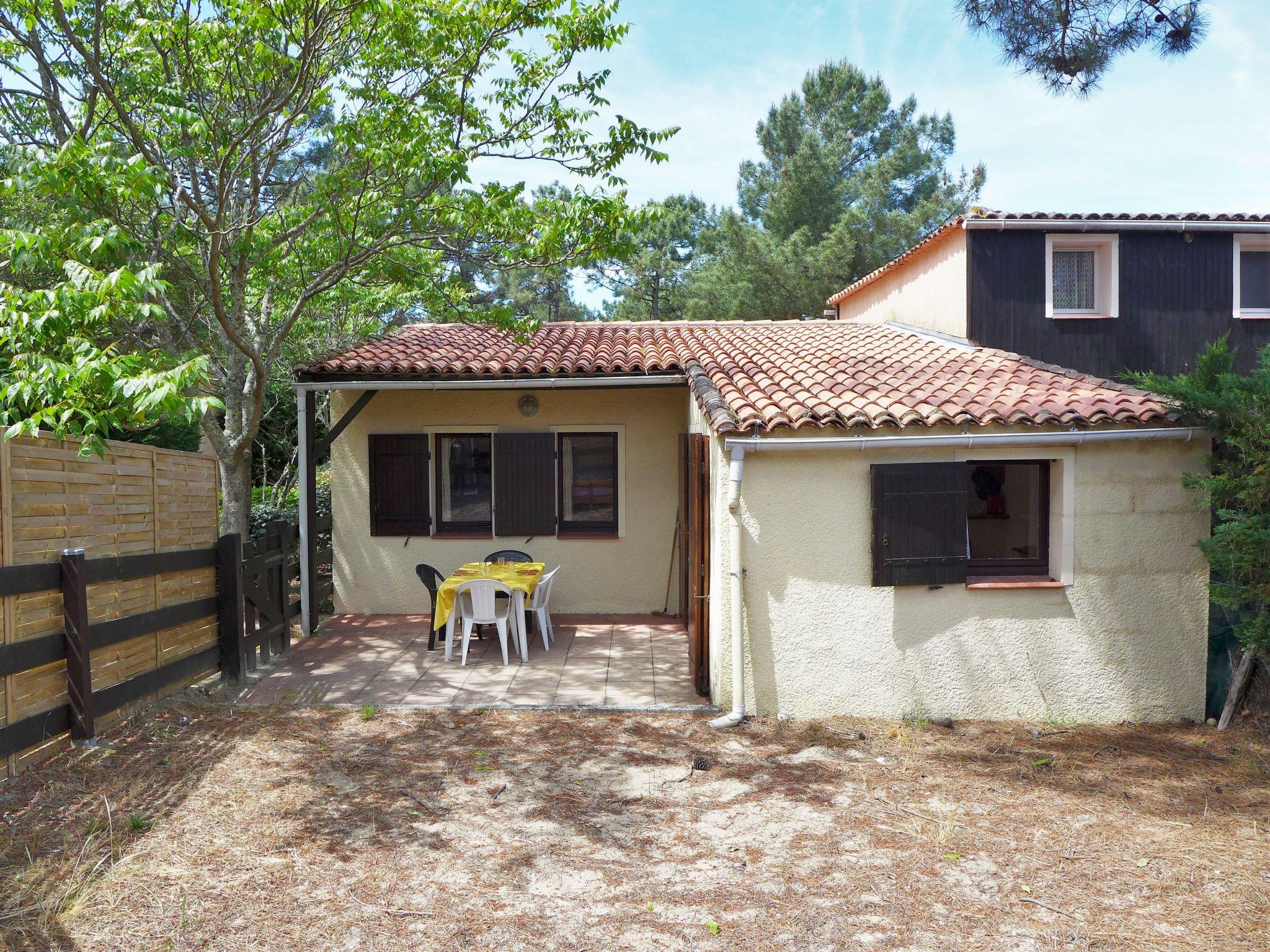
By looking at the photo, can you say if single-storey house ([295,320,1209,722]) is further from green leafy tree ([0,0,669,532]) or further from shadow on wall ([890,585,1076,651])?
green leafy tree ([0,0,669,532])

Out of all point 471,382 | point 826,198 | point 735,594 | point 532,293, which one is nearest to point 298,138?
point 471,382

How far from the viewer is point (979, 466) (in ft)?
33.8

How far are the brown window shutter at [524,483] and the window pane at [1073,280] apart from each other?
20.1ft

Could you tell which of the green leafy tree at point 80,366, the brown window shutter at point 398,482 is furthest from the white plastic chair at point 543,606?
the green leafy tree at point 80,366

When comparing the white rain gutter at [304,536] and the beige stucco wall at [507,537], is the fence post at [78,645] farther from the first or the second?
the beige stucco wall at [507,537]

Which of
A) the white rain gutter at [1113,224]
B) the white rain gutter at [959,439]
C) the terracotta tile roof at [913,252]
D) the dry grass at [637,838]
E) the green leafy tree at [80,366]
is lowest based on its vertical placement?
the dry grass at [637,838]

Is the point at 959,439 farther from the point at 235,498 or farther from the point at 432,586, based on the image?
the point at 235,498

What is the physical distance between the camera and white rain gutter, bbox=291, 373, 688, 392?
28.9 ft

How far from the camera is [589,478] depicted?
10.2 metres

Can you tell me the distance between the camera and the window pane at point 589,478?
10172mm

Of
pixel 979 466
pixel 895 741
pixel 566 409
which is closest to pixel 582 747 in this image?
pixel 895 741

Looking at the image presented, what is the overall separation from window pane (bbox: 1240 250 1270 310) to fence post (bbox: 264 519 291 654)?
1093 cm

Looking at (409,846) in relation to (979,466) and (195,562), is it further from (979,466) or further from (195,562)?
(979,466)

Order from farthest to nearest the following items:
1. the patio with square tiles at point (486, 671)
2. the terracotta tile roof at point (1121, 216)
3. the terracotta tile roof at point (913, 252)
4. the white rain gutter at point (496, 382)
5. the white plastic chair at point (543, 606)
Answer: the terracotta tile roof at point (913, 252) < the terracotta tile roof at point (1121, 216) < the white rain gutter at point (496, 382) < the white plastic chair at point (543, 606) < the patio with square tiles at point (486, 671)
